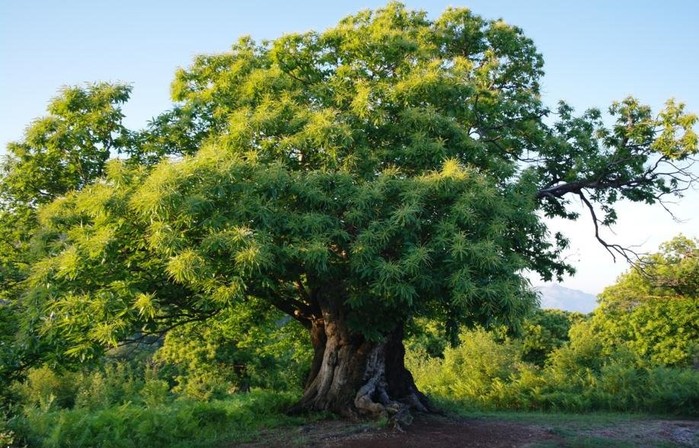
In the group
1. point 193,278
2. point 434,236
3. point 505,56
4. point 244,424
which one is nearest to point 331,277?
point 434,236

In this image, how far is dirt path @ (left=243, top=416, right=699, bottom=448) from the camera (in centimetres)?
1124

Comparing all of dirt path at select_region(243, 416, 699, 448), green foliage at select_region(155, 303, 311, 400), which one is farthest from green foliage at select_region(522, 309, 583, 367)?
dirt path at select_region(243, 416, 699, 448)

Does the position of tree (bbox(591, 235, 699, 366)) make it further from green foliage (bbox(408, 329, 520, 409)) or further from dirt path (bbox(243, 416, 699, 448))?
dirt path (bbox(243, 416, 699, 448))

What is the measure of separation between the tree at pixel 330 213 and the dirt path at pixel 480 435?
0.98m

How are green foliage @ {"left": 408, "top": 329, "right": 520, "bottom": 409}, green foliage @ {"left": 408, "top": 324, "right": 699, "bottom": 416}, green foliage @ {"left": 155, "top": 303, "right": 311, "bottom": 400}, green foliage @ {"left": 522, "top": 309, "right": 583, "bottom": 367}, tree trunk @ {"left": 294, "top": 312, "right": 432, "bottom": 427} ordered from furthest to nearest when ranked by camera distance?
1. green foliage @ {"left": 522, "top": 309, "right": 583, "bottom": 367}
2. green foliage @ {"left": 155, "top": 303, "right": 311, "bottom": 400}
3. green foliage @ {"left": 408, "top": 329, "right": 520, "bottom": 409}
4. green foliage @ {"left": 408, "top": 324, "right": 699, "bottom": 416}
5. tree trunk @ {"left": 294, "top": 312, "right": 432, "bottom": 427}

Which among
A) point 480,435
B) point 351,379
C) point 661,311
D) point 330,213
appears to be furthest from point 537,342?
point 330,213

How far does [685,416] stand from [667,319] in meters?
9.05

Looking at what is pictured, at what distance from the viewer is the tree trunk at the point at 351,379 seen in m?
14.0

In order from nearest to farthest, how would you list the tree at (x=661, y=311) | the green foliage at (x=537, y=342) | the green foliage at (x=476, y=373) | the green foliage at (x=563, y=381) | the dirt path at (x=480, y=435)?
the dirt path at (x=480, y=435) < the green foliage at (x=563, y=381) < the green foliage at (x=476, y=373) < the tree at (x=661, y=311) < the green foliage at (x=537, y=342)

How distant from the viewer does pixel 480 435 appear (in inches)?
479

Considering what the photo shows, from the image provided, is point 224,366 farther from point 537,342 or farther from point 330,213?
point 330,213

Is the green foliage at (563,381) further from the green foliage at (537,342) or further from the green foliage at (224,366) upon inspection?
the green foliage at (224,366)

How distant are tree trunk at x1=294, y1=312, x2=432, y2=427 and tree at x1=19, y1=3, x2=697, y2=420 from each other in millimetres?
40

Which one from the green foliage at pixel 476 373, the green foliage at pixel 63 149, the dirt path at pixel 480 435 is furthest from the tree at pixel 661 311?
the green foliage at pixel 63 149
